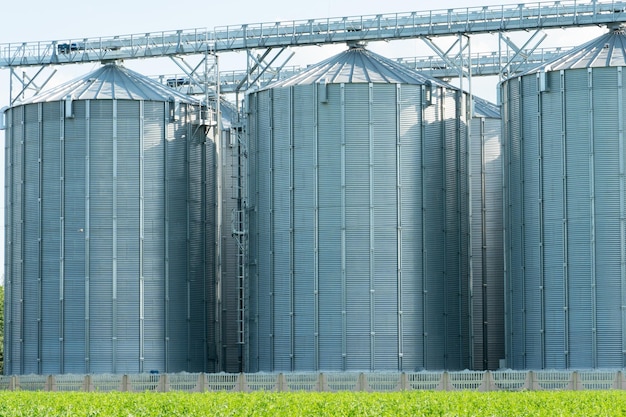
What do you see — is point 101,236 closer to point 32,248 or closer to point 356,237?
point 32,248

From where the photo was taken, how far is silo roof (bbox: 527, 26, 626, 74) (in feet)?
271

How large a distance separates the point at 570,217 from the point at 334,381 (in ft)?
53.3

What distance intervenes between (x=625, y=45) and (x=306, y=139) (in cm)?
1938

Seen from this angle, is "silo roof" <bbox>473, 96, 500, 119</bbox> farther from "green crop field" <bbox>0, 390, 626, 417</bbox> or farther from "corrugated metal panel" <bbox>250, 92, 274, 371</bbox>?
"green crop field" <bbox>0, 390, 626, 417</bbox>

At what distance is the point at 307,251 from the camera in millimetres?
85062

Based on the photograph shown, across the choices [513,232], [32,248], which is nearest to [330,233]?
[513,232]

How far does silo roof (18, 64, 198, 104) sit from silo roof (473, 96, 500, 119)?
2003 cm

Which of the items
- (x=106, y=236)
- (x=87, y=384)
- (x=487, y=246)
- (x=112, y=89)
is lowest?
(x=87, y=384)

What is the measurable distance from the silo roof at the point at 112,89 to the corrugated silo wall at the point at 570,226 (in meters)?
23.8

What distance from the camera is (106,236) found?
293ft

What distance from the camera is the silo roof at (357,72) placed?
86562 millimetres

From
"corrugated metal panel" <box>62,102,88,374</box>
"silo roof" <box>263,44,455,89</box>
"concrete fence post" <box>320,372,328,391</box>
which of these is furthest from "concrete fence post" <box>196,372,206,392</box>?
"silo roof" <box>263,44,455,89</box>

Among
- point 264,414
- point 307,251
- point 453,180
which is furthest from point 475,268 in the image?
point 264,414

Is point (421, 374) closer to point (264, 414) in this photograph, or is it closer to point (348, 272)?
point (348, 272)
